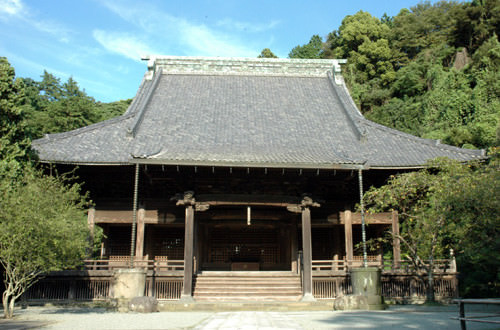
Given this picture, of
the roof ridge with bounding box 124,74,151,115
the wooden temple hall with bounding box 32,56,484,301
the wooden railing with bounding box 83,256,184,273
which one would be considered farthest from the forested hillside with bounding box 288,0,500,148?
the roof ridge with bounding box 124,74,151,115

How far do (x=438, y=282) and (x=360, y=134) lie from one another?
238 inches

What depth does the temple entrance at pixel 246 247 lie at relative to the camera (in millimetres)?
16531

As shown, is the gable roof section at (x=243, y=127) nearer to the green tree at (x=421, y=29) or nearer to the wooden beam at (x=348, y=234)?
the wooden beam at (x=348, y=234)

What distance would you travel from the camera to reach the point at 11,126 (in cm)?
909

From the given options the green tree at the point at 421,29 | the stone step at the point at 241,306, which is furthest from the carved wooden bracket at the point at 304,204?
the green tree at the point at 421,29

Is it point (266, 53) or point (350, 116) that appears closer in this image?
point (350, 116)

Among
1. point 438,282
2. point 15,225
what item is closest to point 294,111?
point 438,282

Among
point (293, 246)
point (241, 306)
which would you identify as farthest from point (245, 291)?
point (293, 246)

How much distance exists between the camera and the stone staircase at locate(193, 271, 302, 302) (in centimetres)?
1308

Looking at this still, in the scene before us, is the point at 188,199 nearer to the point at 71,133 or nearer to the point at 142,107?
the point at 71,133

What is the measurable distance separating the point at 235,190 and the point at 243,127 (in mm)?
3684

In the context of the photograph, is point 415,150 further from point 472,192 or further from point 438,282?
point 472,192

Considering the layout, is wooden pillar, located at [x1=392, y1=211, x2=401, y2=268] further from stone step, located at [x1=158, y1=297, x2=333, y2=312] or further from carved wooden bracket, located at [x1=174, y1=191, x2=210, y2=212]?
carved wooden bracket, located at [x1=174, y1=191, x2=210, y2=212]

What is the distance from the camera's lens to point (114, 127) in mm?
16219
